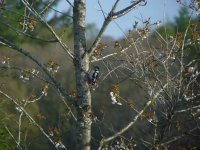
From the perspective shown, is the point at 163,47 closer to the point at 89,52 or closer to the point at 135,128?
the point at 89,52

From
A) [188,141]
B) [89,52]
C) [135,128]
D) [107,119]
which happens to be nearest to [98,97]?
[107,119]

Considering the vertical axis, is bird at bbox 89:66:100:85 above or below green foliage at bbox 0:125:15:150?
below

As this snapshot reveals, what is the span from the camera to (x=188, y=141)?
10703 millimetres

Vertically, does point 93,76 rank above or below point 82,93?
above

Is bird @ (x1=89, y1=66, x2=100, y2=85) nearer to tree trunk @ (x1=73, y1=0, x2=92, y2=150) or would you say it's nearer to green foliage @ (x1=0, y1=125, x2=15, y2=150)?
tree trunk @ (x1=73, y1=0, x2=92, y2=150)


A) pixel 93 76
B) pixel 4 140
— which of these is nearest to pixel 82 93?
pixel 93 76

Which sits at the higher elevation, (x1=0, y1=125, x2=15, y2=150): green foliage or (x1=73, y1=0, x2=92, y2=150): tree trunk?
(x1=0, y1=125, x2=15, y2=150): green foliage

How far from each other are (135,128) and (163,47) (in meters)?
7.66

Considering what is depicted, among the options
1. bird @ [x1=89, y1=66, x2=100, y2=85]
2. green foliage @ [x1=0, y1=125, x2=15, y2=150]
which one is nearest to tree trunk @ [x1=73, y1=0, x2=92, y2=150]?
bird @ [x1=89, y1=66, x2=100, y2=85]

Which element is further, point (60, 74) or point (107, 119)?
point (60, 74)

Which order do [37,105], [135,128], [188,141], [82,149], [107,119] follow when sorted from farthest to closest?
[37,105]
[107,119]
[135,128]
[188,141]
[82,149]

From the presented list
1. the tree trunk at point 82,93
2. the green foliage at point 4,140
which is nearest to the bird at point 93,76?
the tree trunk at point 82,93

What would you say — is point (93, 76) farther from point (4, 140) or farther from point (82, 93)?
point (4, 140)

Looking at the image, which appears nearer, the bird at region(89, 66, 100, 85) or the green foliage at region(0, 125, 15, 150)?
the bird at region(89, 66, 100, 85)
